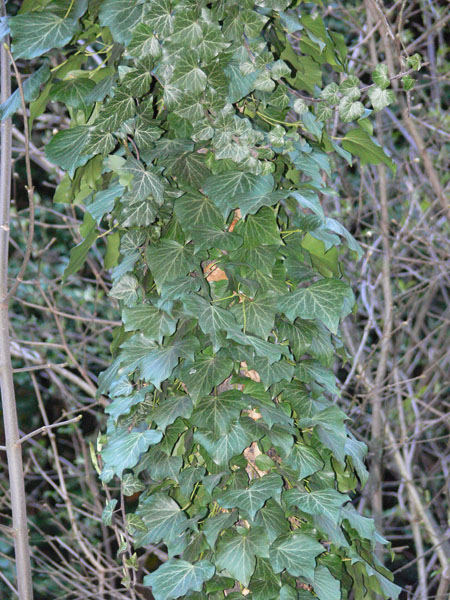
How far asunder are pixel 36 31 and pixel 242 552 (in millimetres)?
845

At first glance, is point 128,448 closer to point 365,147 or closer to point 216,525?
point 216,525

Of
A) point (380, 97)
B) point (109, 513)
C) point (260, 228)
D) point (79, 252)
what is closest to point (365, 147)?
point (380, 97)

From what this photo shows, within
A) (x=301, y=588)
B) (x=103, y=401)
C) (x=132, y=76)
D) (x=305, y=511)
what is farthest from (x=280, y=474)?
(x=103, y=401)

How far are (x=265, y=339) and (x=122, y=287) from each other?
242 mm

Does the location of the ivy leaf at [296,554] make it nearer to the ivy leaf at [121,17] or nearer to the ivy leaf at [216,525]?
the ivy leaf at [216,525]

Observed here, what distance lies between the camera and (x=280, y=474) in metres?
1.02

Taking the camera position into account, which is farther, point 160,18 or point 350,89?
point 350,89

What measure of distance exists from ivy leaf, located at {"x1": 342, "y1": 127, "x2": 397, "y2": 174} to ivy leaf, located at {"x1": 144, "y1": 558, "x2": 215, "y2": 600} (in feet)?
2.39

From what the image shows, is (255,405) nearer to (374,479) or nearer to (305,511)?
(305,511)

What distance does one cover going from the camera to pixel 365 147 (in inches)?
46.8

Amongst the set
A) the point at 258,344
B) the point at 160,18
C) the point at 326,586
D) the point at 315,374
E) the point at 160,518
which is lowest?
the point at 326,586

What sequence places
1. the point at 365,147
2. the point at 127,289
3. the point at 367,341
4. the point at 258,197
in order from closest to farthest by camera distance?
1. the point at 258,197
2. the point at 127,289
3. the point at 365,147
4. the point at 367,341

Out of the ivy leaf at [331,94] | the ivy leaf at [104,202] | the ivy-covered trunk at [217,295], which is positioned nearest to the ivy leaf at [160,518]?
the ivy-covered trunk at [217,295]

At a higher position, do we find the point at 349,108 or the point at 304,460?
the point at 349,108
